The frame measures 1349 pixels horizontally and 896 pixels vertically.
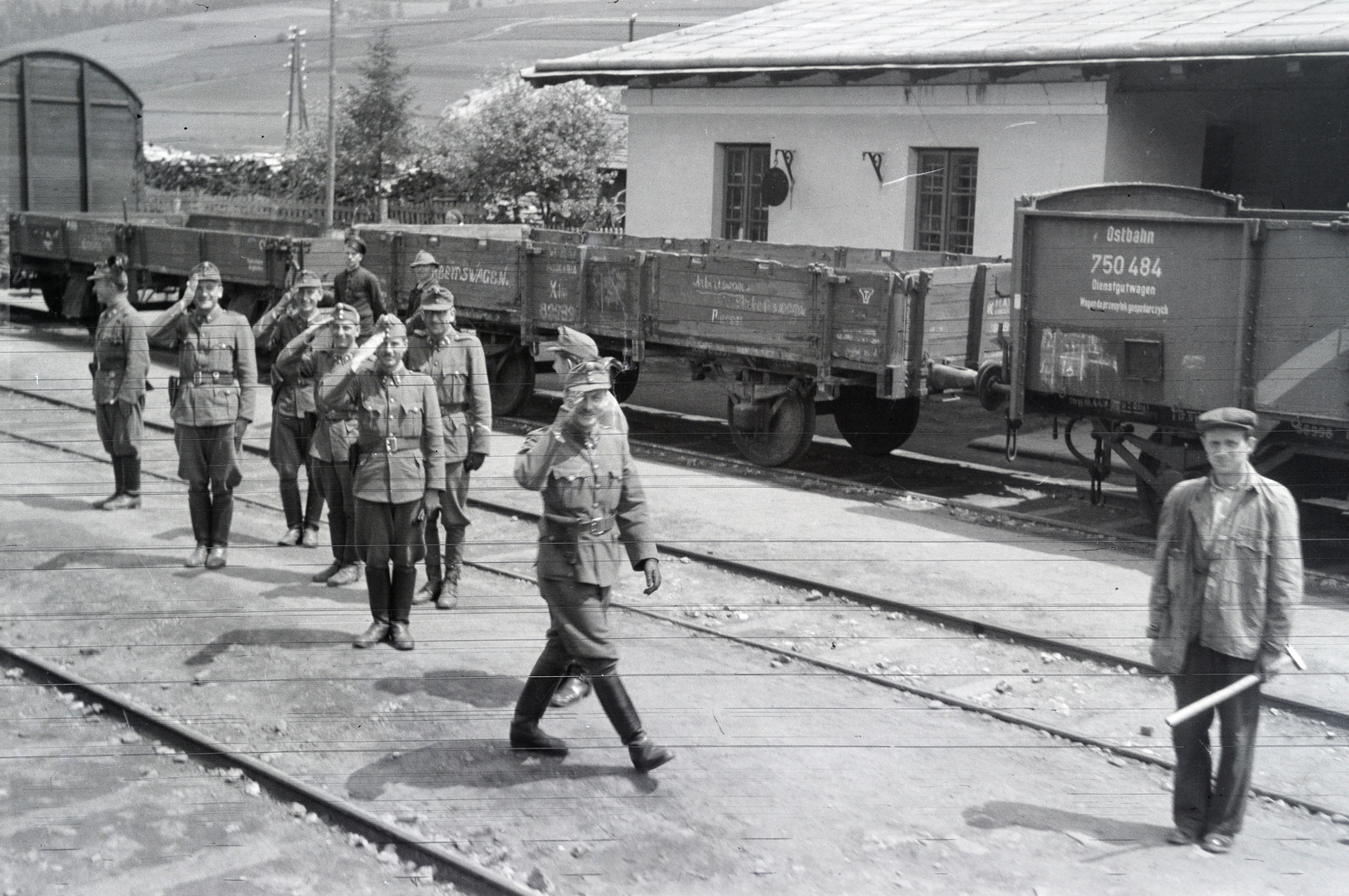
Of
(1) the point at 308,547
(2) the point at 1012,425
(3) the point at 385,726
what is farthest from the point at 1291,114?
(3) the point at 385,726

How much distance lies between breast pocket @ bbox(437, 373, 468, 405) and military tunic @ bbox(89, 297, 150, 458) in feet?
10.8

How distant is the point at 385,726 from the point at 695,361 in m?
8.15

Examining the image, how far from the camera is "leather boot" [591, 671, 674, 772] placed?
621 centimetres

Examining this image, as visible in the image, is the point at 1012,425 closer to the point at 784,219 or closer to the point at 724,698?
the point at 724,698

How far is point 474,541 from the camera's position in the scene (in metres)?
10.8

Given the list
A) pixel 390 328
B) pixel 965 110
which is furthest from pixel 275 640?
pixel 965 110

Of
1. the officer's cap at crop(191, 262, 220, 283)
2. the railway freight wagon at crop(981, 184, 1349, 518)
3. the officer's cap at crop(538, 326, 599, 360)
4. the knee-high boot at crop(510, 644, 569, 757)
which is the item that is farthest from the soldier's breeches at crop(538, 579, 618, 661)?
the railway freight wagon at crop(981, 184, 1349, 518)

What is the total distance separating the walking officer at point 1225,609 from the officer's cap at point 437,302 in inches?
173

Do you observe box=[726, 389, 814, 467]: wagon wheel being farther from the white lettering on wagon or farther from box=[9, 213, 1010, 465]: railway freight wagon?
the white lettering on wagon

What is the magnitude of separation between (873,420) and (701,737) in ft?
26.0

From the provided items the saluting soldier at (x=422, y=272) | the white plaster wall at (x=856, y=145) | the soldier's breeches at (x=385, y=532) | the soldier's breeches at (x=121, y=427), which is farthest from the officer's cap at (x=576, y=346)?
the white plaster wall at (x=856, y=145)

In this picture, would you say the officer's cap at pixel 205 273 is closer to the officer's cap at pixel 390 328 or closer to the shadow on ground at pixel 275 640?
the officer's cap at pixel 390 328

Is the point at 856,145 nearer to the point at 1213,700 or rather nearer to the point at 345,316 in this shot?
the point at 345,316

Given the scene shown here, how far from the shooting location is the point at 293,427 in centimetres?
1004
